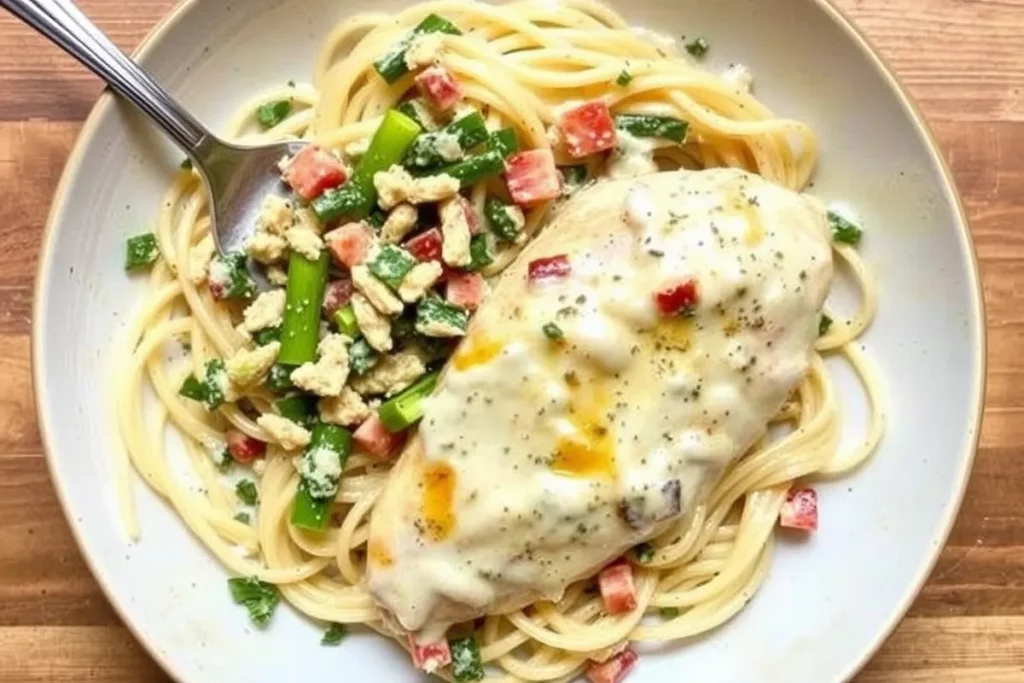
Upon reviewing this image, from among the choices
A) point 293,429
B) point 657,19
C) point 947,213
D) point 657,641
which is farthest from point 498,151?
point 657,641

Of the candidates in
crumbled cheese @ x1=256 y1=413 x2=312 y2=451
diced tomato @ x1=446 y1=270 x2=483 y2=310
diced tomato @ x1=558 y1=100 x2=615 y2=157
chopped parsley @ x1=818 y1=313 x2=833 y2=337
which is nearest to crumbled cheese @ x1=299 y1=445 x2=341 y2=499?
crumbled cheese @ x1=256 y1=413 x2=312 y2=451

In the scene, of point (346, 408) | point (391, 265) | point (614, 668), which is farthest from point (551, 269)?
point (614, 668)

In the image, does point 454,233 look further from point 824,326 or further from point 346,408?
point 824,326

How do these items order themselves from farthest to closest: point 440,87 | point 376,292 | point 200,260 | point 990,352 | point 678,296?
1. point 990,352
2. point 200,260
3. point 440,87
4. point 376,292
5. point 678,296

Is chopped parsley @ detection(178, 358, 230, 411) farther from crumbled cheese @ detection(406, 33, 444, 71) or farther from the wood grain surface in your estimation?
crumbled cheese @ detection(406, 33, 444, 71)

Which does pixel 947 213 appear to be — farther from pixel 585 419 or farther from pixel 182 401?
pixel 182 401

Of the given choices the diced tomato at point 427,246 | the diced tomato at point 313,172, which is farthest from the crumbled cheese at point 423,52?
the diced tomato at point 427,246
